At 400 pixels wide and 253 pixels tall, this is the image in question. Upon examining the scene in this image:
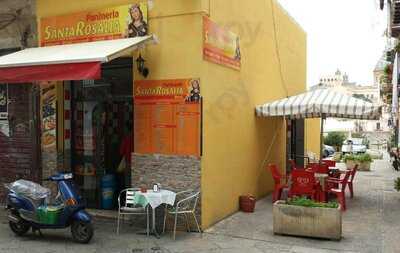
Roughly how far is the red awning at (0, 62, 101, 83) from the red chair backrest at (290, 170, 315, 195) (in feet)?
15.9

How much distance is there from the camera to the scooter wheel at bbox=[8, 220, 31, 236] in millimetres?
7578

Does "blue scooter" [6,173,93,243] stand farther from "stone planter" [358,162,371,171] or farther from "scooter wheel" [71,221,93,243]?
"stone planter" [358,162,371,171]

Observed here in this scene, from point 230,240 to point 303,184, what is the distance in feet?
9.67

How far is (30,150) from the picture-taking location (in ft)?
31.5

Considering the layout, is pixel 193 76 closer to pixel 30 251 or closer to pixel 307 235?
pixel 307 235

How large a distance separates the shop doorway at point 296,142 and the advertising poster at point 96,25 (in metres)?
8.11

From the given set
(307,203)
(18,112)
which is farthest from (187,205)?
(18,112)

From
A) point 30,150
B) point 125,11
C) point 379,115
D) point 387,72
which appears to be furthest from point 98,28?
point 387,72

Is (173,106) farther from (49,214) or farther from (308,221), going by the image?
(308,221)

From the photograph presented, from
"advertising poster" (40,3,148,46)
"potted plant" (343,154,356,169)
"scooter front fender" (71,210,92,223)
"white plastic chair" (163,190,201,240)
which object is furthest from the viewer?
"potted plant" (343,154,356,169)

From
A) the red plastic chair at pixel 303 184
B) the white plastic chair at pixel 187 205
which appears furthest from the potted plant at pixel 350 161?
the white plastic chair at pixel 187 205

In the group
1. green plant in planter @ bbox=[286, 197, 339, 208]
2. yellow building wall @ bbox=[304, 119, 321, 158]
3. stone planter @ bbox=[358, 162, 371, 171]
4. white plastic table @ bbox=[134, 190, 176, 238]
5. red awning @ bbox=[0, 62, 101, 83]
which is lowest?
stone planter @ bbox=[358, 162, 371, 171]

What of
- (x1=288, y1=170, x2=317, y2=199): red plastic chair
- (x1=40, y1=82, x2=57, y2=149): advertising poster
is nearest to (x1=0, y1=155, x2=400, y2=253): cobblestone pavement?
(x1=288, y1=170, x2=317, y2=199): red plastic chair

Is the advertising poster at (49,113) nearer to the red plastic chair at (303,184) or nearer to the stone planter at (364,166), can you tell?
the red plastic chair at (303,184)
